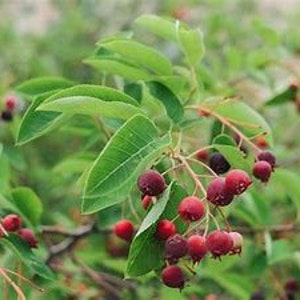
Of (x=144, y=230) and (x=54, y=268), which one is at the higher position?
(x=144, y=230)

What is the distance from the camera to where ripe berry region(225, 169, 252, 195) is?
126 centimetres

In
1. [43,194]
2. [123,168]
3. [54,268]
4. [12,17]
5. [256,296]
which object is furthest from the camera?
[12,17]

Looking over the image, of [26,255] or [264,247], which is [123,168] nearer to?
[26,255]

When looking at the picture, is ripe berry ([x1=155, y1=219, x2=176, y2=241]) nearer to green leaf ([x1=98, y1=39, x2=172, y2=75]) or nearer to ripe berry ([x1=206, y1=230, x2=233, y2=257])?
ripe berry ([x1=206, y1=230, x2=233, y2=257])

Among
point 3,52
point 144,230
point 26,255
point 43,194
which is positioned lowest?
point 43,194

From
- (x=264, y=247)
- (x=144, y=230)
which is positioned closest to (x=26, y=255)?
(x=144, y=230)

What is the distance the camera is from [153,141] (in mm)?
1289

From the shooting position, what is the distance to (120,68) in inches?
63.6

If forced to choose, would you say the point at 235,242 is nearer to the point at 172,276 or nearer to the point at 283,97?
the point at 172,276

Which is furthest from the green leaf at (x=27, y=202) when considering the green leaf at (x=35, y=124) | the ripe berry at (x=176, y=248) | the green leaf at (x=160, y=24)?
the ripe berry at (x=176, y=248)

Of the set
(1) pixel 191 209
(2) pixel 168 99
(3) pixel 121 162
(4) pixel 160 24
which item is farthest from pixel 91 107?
(4) pixel 160 24

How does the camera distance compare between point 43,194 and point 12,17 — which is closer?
point 43,194

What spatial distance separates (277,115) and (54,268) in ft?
5.39

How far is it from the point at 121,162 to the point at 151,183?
0.05m
